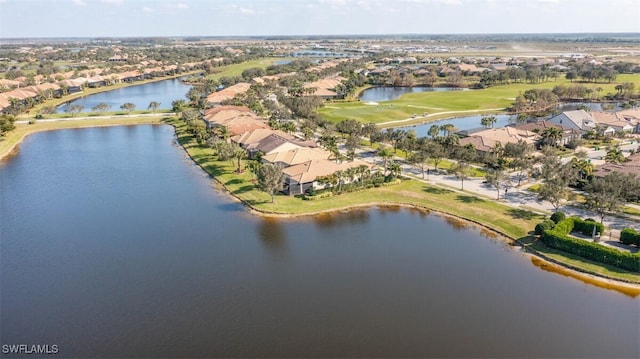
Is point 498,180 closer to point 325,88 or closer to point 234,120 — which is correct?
point 234,120

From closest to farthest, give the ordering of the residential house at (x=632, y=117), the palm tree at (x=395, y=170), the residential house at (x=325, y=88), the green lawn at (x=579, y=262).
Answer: the green lawn at (x=579, y=262) → the palm tree at (x=395, y=170) → the residential house at (x=632, y=117) → the residential house at (x=325, y=88)

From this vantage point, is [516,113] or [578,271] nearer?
[578,271]

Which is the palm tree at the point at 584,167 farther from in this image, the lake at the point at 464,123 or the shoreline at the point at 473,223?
the lake at the point at 464,123

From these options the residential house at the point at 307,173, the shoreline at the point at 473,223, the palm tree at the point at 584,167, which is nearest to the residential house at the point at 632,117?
the palm tree at the point at 584,167

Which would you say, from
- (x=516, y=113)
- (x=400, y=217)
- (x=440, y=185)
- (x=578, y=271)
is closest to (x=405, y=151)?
(x=440, y=185)

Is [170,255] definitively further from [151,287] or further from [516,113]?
[516,113]

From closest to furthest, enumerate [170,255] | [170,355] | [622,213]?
[170,355] < [170,255] < [622,213]

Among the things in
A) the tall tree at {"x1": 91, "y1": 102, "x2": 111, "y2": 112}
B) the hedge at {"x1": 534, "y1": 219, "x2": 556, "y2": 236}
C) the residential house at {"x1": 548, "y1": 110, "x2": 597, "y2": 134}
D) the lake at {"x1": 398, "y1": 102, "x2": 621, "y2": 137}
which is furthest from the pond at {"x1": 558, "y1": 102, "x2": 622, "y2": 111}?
the tall tree at {"x1": 91, "y1": 102, "x2": 111, "y2": 112}
